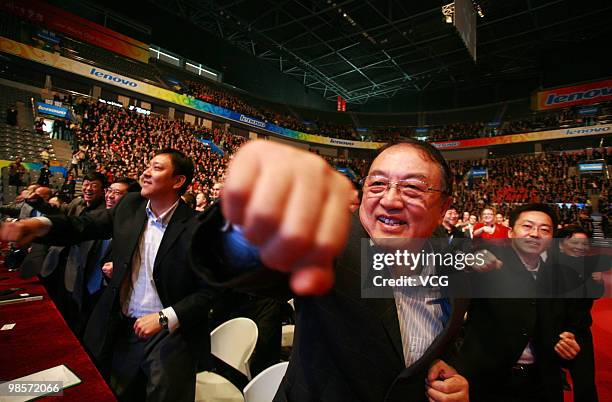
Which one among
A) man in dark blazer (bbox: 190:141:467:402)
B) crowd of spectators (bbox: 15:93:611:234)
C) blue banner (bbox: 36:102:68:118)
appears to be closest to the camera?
man in dark blazer (bbox: 190:141:467:402)

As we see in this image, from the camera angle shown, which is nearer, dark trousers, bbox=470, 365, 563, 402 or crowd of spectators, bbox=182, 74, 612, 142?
dark trousers, bbox=470, 365, 563, 402

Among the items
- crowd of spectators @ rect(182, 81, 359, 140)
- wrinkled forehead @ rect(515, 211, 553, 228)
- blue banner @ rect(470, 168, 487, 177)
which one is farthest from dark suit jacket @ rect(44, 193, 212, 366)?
blue banner @ rect(470, 168, 487, 177)

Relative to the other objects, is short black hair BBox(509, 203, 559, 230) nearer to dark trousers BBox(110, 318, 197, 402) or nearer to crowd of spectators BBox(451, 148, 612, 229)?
dark trousers BBox(110, 318, 197, 402)

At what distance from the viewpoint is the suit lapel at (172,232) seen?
1.94 m

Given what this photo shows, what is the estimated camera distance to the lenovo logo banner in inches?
728

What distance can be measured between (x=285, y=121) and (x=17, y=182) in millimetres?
17931

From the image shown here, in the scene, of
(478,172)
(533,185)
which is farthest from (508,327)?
(478,172)

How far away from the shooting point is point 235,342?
7.88 feet

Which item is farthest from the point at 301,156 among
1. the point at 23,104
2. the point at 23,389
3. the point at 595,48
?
the point at 595,48

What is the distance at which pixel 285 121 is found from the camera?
24.5m

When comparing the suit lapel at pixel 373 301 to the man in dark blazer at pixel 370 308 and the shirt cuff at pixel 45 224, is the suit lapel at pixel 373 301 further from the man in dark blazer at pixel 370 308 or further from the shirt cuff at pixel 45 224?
the shirt cuff at pixel 45 224

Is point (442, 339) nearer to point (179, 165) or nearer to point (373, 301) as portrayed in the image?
point (373, 301)

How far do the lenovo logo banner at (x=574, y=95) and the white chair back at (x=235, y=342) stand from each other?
25.8 meters

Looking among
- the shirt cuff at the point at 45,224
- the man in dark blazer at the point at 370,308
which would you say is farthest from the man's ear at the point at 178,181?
the man in dark blazer at the point at 370,308
